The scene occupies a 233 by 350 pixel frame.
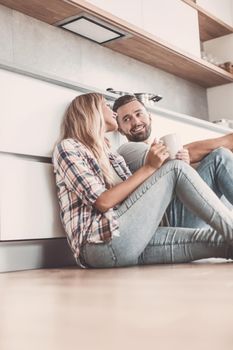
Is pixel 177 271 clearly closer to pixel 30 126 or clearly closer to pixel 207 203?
pixel 207 203

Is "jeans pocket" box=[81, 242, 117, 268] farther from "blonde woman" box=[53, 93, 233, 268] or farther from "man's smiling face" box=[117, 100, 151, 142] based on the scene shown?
"man's smiling face" box=[117, 100, 151, 142]

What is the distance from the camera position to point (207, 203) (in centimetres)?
194

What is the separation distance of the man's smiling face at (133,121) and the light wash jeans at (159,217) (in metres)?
0.58

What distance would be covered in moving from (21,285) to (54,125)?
0.93 metres

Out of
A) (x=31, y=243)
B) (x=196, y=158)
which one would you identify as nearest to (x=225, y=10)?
(x=196, y=158)

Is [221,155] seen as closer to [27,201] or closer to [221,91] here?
[27,201]

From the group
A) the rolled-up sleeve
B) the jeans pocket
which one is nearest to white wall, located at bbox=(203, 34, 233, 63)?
the rolled-up sleeve

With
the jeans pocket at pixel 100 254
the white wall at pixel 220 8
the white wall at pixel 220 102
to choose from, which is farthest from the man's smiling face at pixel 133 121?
the white wall at pixel 220 102

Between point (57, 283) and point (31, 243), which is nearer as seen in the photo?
point (57, 283)

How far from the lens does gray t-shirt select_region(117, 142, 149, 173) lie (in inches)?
96.1

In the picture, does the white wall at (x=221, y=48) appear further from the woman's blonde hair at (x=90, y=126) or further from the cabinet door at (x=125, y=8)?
the woman's blonde hair at (x=90, y=126)

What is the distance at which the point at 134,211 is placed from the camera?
6.51ft

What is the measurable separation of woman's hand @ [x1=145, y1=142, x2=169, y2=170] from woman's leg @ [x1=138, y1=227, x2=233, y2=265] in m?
0.28

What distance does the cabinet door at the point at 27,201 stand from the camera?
200 cm
